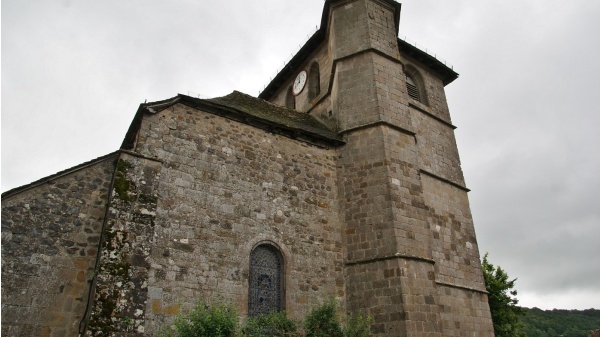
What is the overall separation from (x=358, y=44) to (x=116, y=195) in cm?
864

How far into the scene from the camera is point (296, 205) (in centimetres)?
1141

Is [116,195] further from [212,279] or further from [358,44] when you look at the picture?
[358,44]

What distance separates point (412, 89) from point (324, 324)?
10.1 m

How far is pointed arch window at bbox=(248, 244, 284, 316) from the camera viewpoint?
32.7 feet

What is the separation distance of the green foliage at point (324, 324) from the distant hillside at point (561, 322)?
3922 cm

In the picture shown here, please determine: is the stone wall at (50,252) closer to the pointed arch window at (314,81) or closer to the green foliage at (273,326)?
the green foliage at (273,326)

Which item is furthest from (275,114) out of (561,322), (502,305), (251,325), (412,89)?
(561,322)

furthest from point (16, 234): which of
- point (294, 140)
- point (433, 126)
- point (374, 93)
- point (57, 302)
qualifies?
point (433, 126)

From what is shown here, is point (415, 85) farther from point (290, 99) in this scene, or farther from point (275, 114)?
point (275, 114)

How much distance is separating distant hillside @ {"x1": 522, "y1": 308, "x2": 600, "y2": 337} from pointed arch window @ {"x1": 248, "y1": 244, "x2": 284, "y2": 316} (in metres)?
38.0

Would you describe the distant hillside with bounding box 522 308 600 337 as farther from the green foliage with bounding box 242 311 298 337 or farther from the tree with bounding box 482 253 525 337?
the green foliage with bounding box 242 311 298 337

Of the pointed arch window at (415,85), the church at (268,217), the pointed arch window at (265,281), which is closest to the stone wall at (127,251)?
the church at (268,217)

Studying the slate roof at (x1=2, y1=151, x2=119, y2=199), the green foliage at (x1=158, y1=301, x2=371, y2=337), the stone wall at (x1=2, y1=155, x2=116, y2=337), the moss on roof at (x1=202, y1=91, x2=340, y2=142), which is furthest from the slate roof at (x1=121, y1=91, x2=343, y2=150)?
the green foliage at (x1=158, y1=301, x2=371, y2=337)

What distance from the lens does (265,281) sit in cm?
1023
